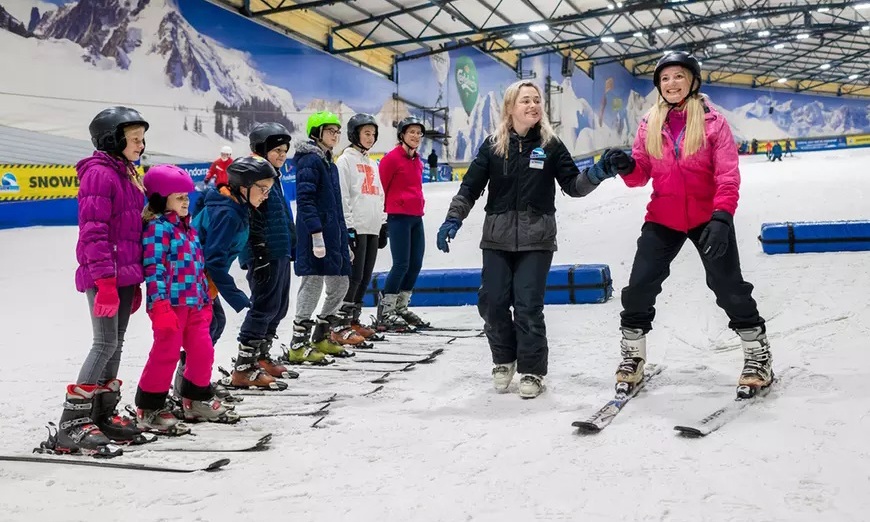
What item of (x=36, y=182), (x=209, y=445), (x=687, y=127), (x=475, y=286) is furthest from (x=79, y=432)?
(x=36, y=182)

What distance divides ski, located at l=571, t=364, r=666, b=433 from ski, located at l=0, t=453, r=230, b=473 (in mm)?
1409

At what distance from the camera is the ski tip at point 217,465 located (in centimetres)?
248

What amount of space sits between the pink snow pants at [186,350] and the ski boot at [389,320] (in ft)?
8.71

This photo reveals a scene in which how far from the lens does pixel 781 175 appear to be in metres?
13.8

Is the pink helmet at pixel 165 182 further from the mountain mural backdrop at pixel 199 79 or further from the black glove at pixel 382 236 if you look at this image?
the mountain mural backdrop at pixel 199 79

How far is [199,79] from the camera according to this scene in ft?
46.6

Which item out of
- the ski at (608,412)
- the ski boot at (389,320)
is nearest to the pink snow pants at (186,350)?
the ski at (608,412)

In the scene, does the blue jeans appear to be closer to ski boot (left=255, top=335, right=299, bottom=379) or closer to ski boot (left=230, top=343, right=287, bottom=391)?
ski boot (left=255, top=335, right=299, bottom=379)

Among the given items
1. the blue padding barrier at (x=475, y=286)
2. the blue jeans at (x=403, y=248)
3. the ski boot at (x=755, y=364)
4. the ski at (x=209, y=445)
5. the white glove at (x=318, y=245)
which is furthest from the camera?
the blue padding barrier at (x=475, y=286)

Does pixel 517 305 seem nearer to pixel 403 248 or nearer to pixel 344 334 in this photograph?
pixel 344 334

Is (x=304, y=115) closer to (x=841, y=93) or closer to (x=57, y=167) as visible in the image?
(x=57, y=167)

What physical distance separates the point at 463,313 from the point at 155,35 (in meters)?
9.92

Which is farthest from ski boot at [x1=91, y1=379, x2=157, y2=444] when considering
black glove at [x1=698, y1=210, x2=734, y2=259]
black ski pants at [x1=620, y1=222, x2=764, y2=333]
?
black glove at [x1=698, y1=210, x2=734, y2=259]

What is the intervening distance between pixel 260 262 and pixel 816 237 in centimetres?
587
